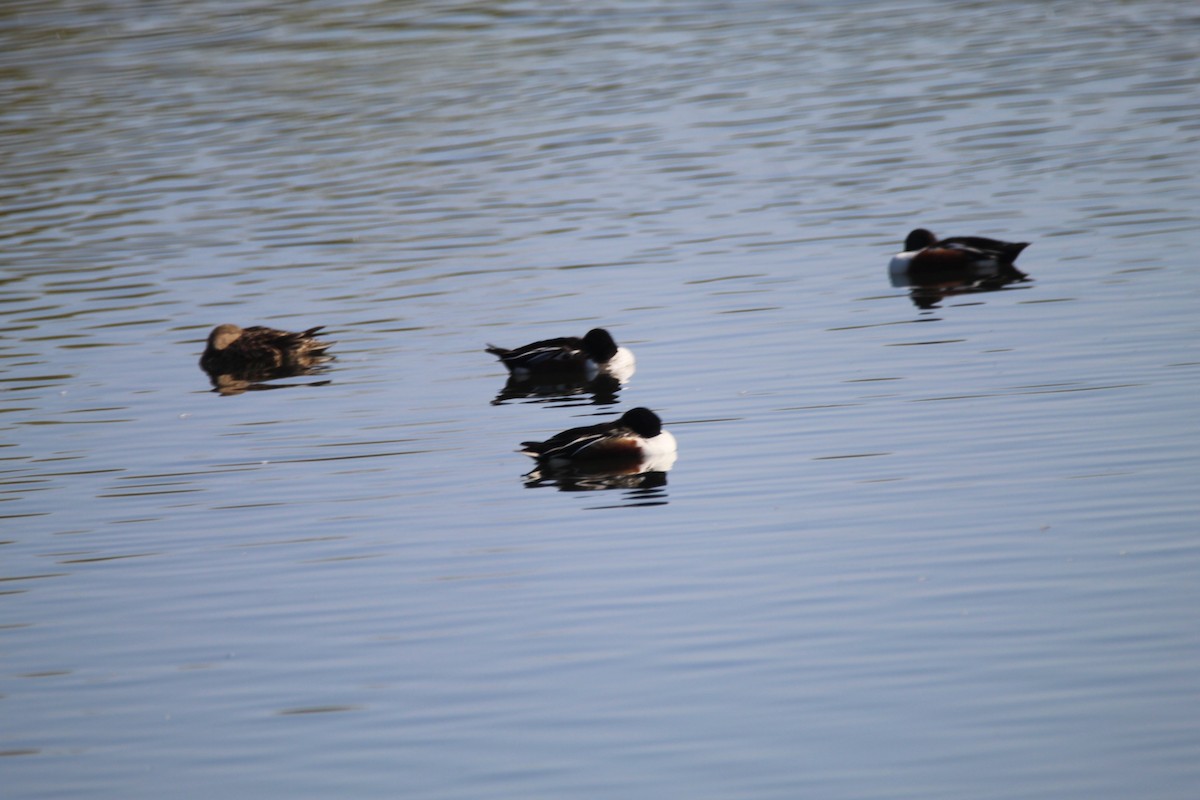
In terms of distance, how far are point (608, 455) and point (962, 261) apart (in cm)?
725

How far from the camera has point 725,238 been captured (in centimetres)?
2189

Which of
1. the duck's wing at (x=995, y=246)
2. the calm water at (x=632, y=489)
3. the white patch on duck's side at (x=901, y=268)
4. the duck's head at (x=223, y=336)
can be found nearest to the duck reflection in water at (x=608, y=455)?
the calm water at (x=632, y=489)

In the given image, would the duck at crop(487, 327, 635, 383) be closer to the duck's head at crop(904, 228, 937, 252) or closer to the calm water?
the calm water

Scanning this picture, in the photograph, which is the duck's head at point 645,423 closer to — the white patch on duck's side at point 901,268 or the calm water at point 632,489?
the calm water at point 632,489

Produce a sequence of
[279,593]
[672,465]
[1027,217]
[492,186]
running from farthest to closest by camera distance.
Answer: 1. [492,186]
2. [1027,217]
3. [672,465]
4. [279,593]

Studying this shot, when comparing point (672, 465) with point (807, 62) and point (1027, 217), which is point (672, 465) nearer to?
point (1027, 217)

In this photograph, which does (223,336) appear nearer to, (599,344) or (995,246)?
(599,344)

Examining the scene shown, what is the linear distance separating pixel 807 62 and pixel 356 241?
1567cm

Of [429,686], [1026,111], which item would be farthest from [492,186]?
[429,686]

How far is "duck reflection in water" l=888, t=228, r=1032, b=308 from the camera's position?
61.2ft

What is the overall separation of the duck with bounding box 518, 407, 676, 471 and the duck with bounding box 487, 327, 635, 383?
2.90 metres

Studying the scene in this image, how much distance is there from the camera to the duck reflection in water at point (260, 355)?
1734 centimetres

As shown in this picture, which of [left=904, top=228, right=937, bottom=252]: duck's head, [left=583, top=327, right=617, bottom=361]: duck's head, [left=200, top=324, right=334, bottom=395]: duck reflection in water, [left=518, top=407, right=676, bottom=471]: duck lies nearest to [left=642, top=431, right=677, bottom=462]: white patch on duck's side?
[left=518, top=407, right=676, bottom=471]: duck

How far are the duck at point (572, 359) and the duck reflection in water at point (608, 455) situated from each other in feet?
9.61
